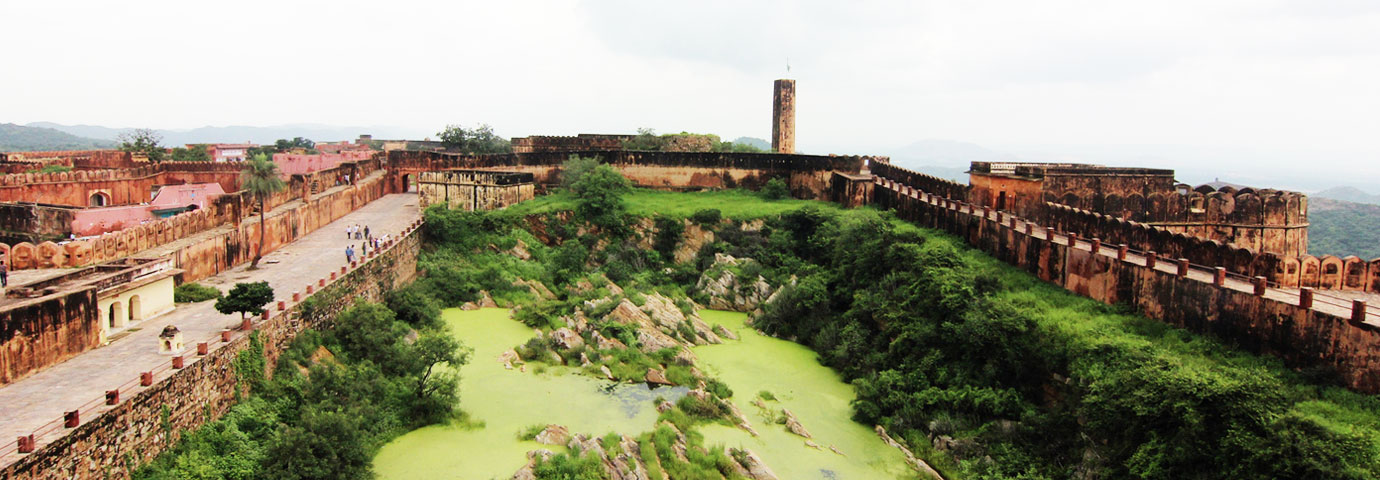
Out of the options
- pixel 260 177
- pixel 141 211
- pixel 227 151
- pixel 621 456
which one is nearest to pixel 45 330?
pixel 621 456

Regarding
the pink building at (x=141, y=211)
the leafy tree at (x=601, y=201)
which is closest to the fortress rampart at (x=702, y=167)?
the leafy tree at (x=601, y=201)

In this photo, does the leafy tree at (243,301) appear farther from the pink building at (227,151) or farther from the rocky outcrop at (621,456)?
the pink building at (227,151)

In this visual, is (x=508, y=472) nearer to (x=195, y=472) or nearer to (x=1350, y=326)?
(x=195, y=472)

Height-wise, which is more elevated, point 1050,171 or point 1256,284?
point 1050,171

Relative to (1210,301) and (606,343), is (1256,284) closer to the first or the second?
(1210,301)

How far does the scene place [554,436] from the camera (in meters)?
15.5

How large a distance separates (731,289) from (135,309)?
15.5 m

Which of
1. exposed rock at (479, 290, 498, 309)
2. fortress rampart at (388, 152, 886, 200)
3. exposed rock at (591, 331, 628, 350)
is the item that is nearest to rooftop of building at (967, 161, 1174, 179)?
fortress rampart at (388, 152, 886, 200)

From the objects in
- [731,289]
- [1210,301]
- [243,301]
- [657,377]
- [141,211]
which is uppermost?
[141,211]

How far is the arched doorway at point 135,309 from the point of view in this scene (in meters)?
15.0

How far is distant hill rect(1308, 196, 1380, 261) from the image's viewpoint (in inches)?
1464

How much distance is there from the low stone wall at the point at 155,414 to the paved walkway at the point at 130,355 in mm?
223

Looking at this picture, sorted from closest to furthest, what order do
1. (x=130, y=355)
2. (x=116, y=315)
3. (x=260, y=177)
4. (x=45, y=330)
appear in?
(x=45, y=330)
(x=130, y=355)
(x=116, y=315)
(x=260, y=177)

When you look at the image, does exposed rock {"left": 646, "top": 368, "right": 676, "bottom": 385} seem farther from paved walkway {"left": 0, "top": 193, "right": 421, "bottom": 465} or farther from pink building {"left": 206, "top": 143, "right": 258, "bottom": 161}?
pink building {"left": 206, "top": 143, "right": 258, "bottom": 161}
